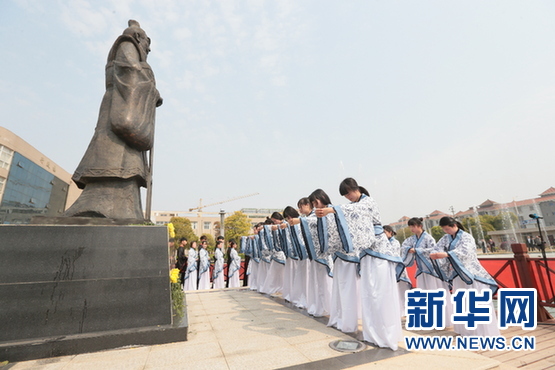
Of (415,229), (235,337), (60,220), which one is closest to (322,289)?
(235,337)

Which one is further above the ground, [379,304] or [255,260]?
[255,260]

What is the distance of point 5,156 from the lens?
2645 cm

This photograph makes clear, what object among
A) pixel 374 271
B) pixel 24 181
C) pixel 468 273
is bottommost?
pixel 468 273

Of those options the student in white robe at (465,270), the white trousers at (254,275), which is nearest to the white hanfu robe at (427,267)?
the student in white robe at (465,270)

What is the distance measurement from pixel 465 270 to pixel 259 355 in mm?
3352

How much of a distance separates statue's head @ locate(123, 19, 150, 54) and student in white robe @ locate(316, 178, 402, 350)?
569 cm

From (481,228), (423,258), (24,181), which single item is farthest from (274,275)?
(481,228)

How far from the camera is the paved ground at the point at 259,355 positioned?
8.71 ft

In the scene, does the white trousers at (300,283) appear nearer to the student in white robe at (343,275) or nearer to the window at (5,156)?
the student in white robe at (343,275)

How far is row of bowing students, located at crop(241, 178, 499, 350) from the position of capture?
3.38 metres

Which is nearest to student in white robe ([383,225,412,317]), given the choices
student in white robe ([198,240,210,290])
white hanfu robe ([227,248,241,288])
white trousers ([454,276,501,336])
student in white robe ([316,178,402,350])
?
white trousers ([454,276,501,336])

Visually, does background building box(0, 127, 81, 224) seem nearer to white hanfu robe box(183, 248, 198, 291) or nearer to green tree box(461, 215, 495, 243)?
white hanfu robe box(183, 248, 198, 291)

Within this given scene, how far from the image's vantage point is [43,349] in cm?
304

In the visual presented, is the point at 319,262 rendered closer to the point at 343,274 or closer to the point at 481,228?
the point at 343,274
